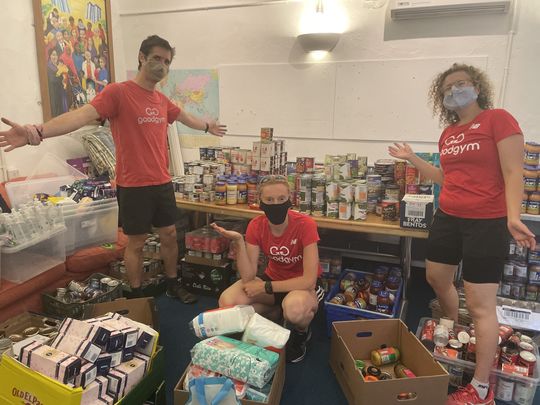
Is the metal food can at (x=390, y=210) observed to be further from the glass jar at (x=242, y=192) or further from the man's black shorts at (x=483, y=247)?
the glass jar at (x=242, y=192)

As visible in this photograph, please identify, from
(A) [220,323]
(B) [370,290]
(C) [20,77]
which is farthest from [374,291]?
(C) [20,77]

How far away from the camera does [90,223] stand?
2.95 meters

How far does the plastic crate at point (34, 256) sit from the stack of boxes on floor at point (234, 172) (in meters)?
1.03

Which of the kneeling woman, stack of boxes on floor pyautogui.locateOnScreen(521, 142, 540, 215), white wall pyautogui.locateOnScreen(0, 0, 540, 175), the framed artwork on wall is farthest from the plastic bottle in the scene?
the framed artwork on wall

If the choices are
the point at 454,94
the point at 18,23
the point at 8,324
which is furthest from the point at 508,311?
the point at 18,23

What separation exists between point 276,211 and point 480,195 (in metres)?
1.02

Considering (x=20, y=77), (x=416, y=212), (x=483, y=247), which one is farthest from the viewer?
(x=20, y=77)

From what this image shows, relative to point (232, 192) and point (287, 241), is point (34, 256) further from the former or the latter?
point (287, 241)

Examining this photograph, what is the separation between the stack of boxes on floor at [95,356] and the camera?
61.3 inches

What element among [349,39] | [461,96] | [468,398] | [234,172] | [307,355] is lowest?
[307,355]

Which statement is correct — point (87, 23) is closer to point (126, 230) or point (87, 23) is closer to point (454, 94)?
point (126, 230)

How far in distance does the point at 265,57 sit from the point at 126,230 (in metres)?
2.40

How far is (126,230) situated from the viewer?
2.63 m

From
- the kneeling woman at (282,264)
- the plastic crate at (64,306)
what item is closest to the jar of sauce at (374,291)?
the kneeling woman at (282,264)
